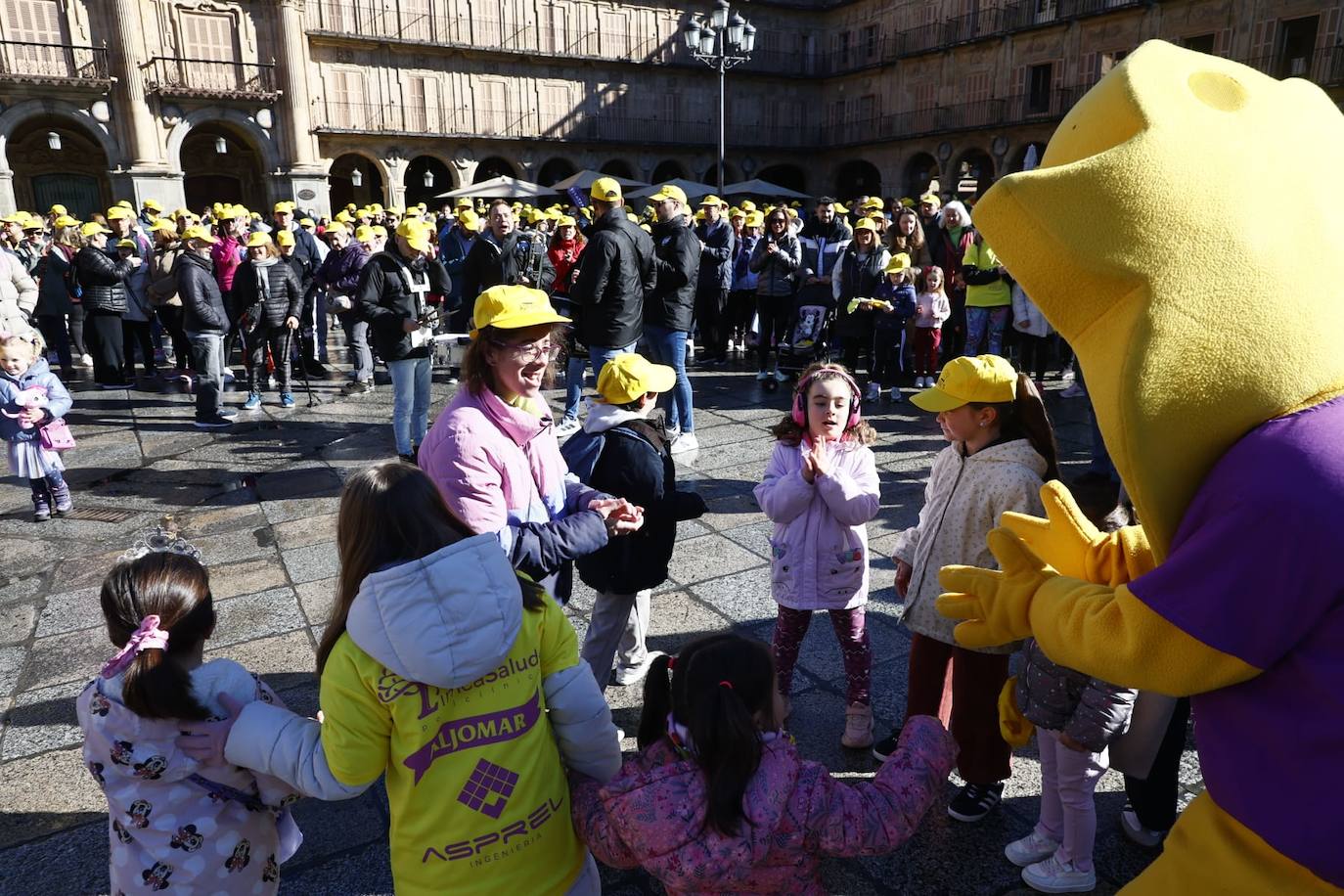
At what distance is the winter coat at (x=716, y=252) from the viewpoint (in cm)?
933

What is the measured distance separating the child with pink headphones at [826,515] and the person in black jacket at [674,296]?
364cm

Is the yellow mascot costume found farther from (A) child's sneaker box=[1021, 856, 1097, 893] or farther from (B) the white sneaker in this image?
(B) the white sneaker

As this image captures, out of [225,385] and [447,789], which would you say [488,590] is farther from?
[225,385]

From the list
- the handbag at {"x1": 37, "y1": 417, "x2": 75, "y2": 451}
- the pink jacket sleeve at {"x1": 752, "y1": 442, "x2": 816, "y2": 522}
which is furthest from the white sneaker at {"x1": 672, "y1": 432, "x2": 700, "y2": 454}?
the handbag at {"x1": 37, "y1": 417, "x2": 75, "y2": 451}

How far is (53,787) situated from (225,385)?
739 cm

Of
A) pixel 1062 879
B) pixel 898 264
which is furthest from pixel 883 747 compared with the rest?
pixel 898 264

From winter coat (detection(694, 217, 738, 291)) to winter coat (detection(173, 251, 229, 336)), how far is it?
15.0 feet

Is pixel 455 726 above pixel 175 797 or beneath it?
above

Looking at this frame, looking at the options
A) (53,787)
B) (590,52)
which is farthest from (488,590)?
(590,52)

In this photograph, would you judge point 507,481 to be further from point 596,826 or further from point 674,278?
point 674,278

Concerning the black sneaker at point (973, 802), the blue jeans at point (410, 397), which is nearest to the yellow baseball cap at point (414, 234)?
the blue jeans at point (410, 397)

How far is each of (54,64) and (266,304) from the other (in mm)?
Answer: 19668

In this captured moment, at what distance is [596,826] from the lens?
175 cm

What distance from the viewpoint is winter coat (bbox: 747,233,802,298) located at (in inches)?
358
